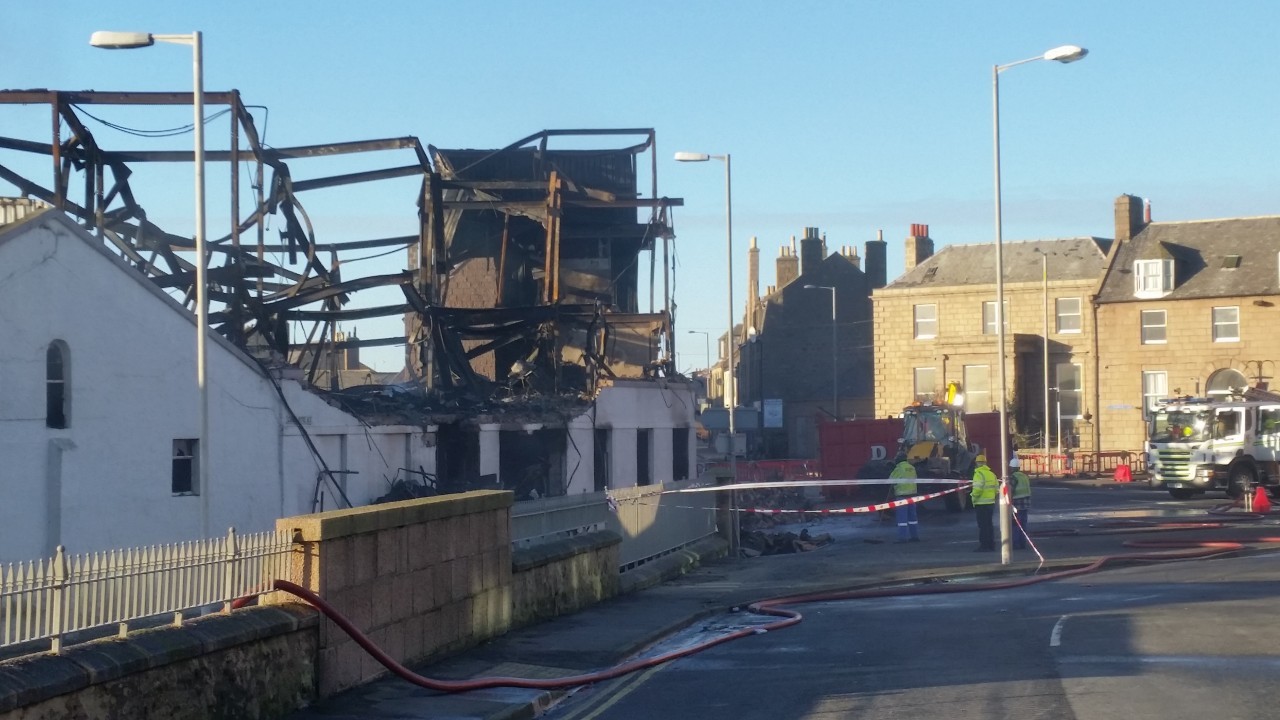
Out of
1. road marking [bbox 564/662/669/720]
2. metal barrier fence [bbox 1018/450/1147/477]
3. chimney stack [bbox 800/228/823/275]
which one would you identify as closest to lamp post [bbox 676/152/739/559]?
road marking [bbox 564/662/669/720]

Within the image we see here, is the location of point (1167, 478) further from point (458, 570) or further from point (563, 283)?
point (458, 570)

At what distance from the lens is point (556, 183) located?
32.4m

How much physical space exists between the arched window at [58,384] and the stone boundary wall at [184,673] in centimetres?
1122

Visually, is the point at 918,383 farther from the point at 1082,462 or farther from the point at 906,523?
the point at 906,523

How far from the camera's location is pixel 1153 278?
5678 centimetres

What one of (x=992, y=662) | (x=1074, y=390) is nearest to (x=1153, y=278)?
(x=1074, y=390)

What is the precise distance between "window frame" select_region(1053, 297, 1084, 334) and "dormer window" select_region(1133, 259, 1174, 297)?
9.34 ft

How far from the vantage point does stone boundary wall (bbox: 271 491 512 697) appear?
10898 mm

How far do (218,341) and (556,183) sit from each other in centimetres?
1163

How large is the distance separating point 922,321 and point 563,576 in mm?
48271

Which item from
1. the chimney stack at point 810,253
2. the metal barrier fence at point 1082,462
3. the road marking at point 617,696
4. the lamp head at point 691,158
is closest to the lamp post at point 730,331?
the lamp head at point 691,158

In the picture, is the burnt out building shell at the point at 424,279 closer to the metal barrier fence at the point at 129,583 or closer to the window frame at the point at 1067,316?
the metal barrier fence at the point at 129,583

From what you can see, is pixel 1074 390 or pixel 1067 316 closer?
pixel 1074 390

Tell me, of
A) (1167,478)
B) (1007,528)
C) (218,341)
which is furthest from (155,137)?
(1167,478)
